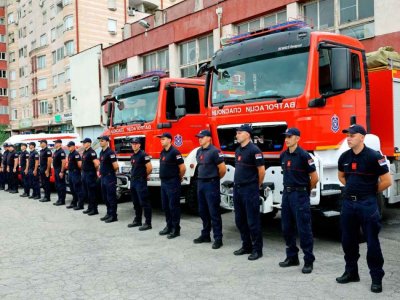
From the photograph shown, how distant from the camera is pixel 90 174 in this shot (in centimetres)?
949

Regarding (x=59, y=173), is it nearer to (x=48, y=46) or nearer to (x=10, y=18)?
(x=48, y=46)

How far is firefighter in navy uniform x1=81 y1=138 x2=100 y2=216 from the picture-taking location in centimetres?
937

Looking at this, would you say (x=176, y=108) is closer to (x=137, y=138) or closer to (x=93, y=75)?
(x=137, y=138)

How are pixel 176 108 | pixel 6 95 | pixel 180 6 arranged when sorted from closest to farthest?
1. pixel 176 108
2. pixel 180 6
3. pixel 6 95

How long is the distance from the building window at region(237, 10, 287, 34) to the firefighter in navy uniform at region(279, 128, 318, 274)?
12866 mm

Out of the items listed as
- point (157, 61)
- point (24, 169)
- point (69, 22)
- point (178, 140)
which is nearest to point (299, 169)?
point (178, 140)

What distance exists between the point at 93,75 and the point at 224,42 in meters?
24.6

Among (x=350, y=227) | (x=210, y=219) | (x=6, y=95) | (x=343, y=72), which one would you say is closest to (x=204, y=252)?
(x=210, y=219)

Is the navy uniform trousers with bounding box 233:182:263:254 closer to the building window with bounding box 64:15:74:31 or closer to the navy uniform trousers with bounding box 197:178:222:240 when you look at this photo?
the navy uniform trousers with bounding box 197:178:222:240

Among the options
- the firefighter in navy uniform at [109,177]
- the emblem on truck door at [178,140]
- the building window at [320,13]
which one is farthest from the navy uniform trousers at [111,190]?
the building window at [320,13]

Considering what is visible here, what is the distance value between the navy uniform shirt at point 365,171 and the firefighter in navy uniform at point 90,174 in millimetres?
6226

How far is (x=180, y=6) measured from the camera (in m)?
24.8

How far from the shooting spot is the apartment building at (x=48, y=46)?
37.2m

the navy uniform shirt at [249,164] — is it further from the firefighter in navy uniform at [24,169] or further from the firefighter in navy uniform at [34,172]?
the firefighter in navy uniform at [24,169]
